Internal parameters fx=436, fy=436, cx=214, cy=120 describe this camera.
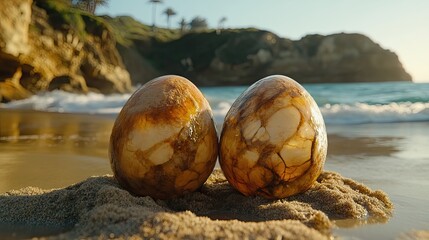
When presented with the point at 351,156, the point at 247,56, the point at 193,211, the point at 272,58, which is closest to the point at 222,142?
the point at 193,211

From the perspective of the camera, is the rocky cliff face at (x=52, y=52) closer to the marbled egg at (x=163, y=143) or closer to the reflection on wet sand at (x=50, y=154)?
the reflection on wet sand at (x=50, y=154)

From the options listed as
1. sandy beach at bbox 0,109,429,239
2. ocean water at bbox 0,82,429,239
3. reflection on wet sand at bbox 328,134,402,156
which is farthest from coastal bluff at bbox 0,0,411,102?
sandy beach at bbox 0,109,429,239

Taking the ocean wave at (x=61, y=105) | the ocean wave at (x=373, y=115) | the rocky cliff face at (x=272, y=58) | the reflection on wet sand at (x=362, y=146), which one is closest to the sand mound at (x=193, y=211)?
the reflection on wet sand at (x=362, y=146)

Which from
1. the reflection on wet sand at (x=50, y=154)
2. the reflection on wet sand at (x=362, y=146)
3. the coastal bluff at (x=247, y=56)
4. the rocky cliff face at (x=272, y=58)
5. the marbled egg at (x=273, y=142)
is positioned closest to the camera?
the marbled egg at (x=273, y=142)

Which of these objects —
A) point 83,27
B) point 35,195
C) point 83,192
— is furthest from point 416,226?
point 83,27

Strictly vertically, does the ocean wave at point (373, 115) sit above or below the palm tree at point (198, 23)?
below

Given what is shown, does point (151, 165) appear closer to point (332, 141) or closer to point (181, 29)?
point (332, 141)

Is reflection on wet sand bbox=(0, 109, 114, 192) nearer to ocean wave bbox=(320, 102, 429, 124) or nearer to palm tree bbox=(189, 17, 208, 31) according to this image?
ocean wave bbox=(320, 102, 429, 124)
